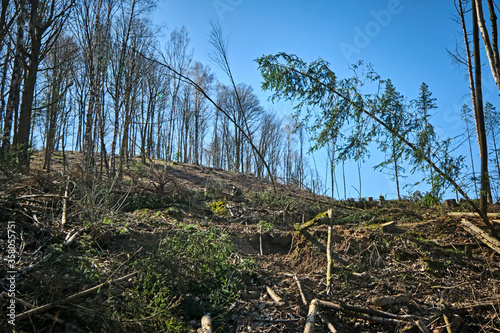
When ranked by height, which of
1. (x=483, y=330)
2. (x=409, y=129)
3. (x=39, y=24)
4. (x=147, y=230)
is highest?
(x=39, y=24)

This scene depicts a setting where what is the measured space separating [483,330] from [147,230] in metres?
5.34

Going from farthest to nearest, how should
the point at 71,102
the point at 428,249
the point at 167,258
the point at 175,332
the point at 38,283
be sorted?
the point at 71,102 < the point at 428,249 < the point at 167,258 < the point at 38,283 < the point at 175,332

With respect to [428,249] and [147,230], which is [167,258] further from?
[428,249]

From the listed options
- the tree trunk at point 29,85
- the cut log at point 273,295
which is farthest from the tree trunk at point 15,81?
the cut log at point 273,295

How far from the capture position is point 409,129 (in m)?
5.52

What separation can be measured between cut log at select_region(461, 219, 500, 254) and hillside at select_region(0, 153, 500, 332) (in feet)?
0.48

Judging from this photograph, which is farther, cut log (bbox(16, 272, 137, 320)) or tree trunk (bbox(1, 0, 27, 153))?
tree trunk (bbox(1, 0, 27, 153))

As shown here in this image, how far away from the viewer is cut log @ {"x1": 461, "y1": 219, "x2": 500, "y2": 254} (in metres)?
5.32

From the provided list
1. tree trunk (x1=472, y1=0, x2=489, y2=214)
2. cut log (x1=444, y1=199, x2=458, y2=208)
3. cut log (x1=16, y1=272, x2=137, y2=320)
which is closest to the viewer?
cut log (x1=16, y1=272, x2=137, y2=320)

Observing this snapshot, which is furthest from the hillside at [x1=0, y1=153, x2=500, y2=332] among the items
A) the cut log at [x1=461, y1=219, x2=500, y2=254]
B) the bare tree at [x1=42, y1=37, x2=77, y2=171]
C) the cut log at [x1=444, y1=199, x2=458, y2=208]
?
the bare tree at [x1=42, y1=37, x2=77, y2=171]

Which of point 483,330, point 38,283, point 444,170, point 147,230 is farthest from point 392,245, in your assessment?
point 38,283

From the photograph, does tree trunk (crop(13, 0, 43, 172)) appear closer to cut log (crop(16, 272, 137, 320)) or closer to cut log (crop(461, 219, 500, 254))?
cut log (crop(16, 272, 137, 320))

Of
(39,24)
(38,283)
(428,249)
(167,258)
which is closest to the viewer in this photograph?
(38,283)

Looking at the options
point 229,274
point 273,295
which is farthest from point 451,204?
point 229,274
